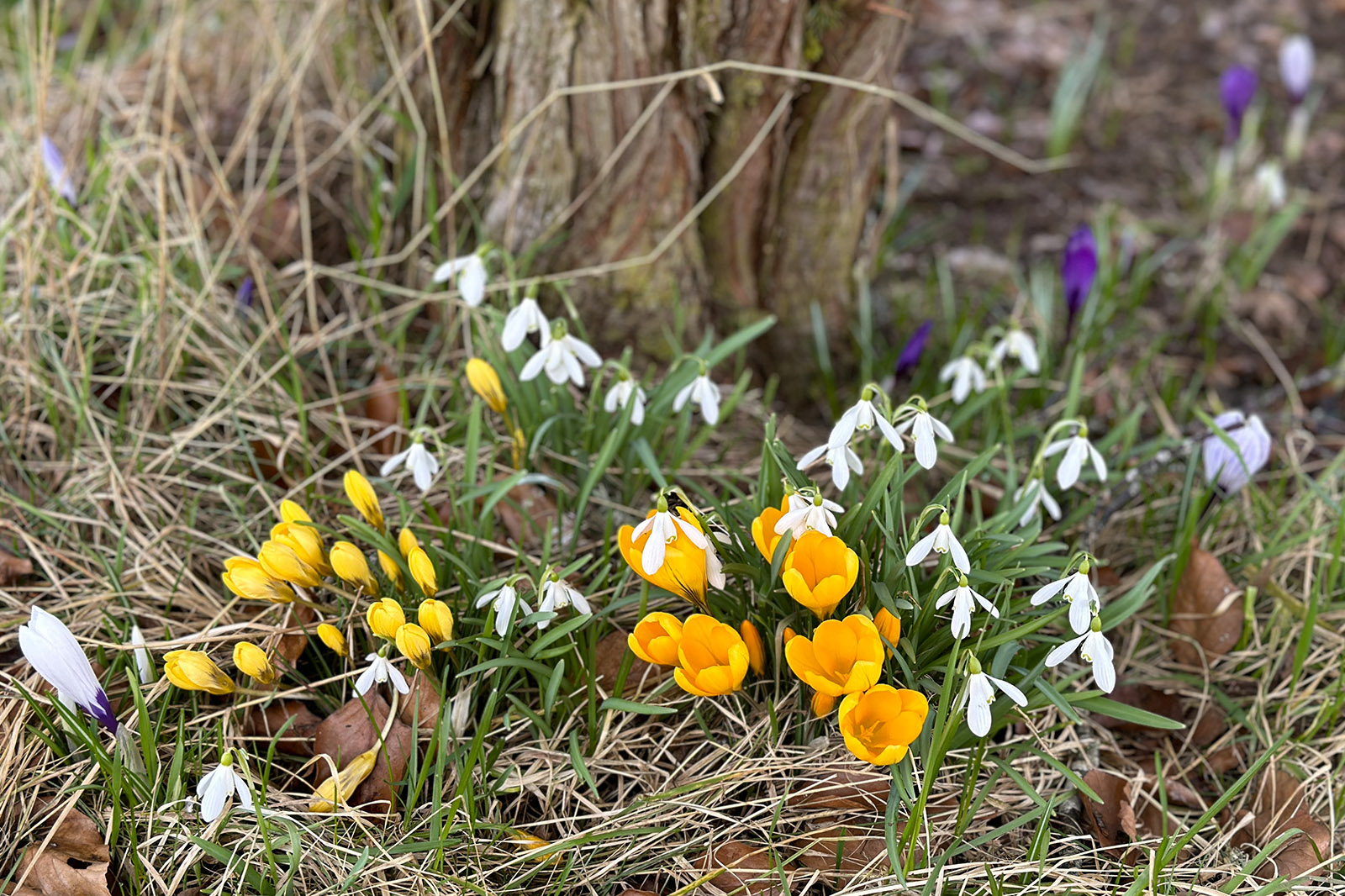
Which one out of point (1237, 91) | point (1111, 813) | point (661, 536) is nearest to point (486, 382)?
point (661, 536)

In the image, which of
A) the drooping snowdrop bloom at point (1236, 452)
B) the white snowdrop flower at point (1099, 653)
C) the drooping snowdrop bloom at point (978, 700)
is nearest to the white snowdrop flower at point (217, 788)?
the drooping snowdrop bloom at point (978, 700)

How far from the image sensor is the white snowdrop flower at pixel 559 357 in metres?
1.77

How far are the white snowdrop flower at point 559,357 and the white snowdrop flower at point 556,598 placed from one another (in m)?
0.36

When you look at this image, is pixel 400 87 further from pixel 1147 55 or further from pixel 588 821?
pixel 1147 55

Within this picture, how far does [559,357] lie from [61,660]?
32.5 inches

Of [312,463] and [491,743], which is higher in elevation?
[312,463]

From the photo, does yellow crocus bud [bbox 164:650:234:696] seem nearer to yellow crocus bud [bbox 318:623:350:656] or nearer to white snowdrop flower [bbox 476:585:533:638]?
yellow crocus bud [bbox 318:623:350:656]

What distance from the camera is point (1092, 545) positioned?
2158 mm

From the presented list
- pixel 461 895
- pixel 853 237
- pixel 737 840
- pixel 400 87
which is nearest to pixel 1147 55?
pixel 853 237

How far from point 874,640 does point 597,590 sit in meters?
0.58

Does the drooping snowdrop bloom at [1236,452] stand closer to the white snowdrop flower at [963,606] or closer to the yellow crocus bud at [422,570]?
the white snowdrop flower at [963,606]

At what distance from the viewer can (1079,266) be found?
2453 mm

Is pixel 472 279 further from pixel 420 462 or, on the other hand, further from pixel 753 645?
pixel 753 645

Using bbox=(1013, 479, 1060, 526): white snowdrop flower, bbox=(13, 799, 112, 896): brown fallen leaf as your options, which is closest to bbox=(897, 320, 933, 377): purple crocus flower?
bbox=(1013, 479, 1060, 526): white snowdrop flower
